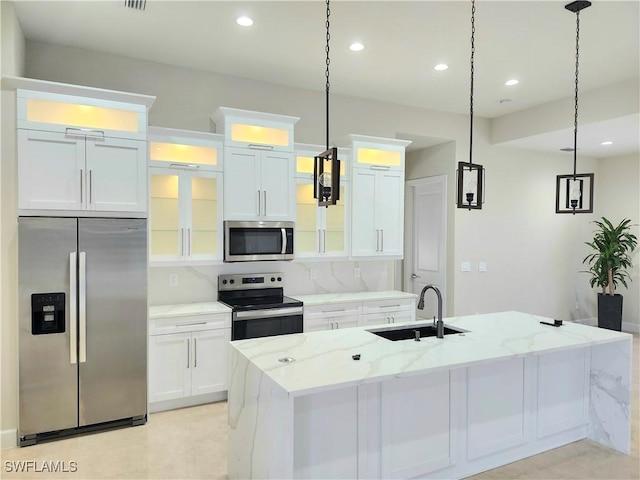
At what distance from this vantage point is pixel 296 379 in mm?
2072

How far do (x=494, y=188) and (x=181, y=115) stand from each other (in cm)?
437

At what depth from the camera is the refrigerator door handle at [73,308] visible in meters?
3.34

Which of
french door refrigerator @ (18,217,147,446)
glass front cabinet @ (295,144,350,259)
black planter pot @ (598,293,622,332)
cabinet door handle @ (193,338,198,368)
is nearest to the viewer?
french door refrigerator @ (18,217,147,446)

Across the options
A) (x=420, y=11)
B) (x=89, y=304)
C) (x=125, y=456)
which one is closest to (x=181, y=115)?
(x=89, y=304)

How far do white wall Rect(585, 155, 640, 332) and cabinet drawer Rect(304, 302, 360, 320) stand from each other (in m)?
4.95

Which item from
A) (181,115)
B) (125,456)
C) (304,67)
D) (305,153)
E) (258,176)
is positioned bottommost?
(125,456)

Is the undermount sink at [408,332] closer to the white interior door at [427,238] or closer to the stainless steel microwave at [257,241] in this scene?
the stainless steel microwave at [257,241]

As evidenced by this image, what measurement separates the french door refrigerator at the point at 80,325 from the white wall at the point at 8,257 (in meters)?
0.10

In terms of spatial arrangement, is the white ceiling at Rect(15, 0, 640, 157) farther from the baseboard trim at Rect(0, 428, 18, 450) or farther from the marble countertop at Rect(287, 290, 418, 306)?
the baseboard trim at Rect(0, 428, 18, 450)

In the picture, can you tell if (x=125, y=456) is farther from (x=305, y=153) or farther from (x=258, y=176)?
(x=305, y=153)

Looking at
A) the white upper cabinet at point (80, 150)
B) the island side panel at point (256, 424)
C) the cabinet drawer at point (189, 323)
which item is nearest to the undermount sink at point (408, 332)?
the island side panel at point (256, 424)

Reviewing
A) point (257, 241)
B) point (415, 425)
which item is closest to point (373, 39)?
point (257, 241)

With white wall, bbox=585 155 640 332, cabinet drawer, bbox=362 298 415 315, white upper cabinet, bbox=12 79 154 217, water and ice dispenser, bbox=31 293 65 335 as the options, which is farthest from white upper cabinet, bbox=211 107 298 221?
white wall, bbox=585 155 640 332

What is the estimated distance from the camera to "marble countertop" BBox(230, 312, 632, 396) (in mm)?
2143
